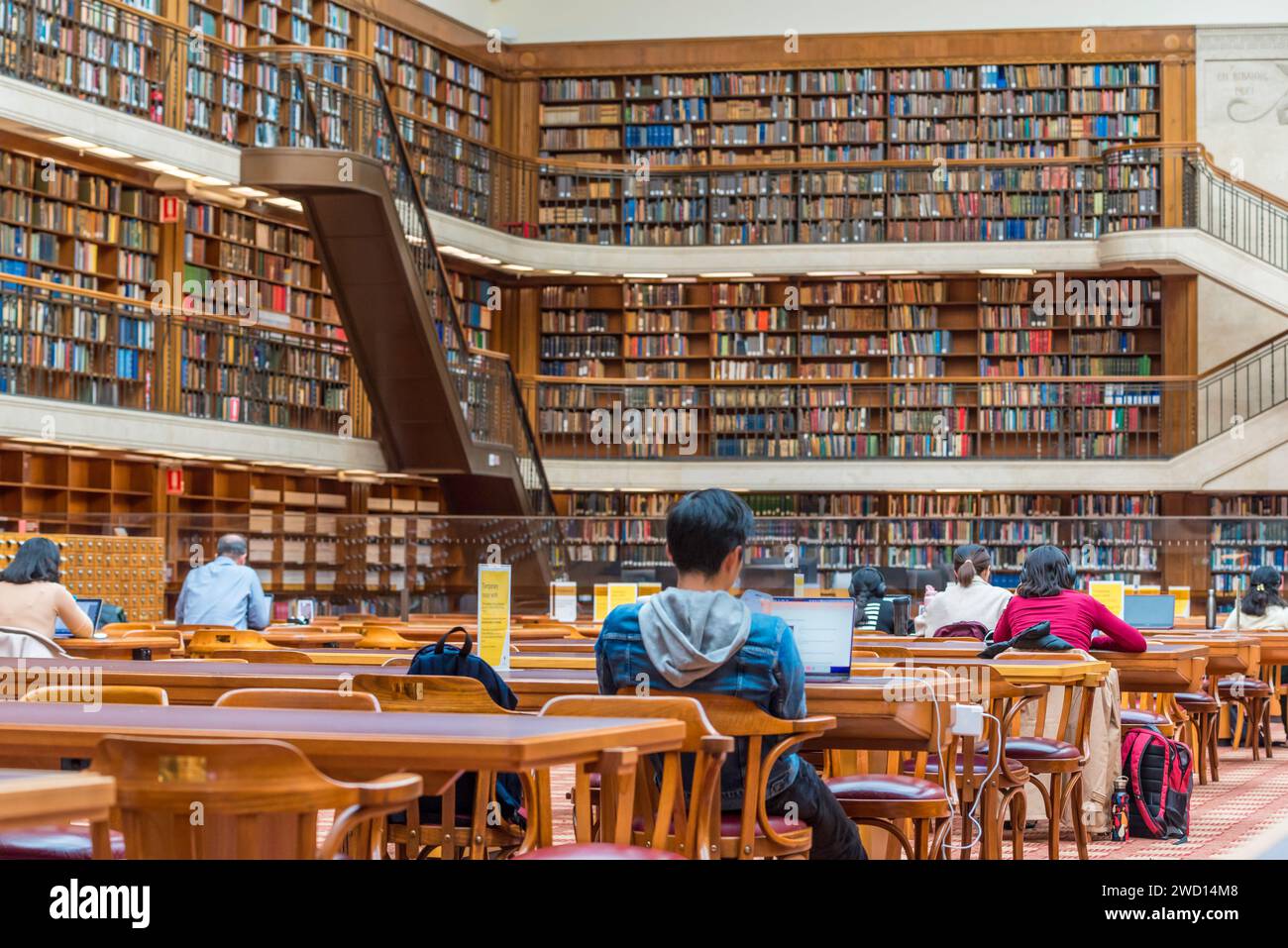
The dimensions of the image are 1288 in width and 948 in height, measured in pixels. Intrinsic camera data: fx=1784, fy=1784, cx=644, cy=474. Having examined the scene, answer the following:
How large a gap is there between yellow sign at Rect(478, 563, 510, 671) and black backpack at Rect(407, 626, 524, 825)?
1.32 ft

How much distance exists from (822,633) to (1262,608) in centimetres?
588

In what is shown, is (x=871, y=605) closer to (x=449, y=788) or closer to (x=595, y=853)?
(x=449, y=788)

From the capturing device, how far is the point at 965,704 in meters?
4.09

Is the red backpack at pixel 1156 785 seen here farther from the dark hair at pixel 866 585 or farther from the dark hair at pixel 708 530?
the dark hair at pixel 866 585

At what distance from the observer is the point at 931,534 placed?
15.3m

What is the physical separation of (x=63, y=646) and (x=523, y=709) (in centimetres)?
349

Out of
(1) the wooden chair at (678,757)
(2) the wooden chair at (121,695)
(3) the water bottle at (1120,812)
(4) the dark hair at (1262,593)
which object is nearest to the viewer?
(1) the wooden chair at (678,757)

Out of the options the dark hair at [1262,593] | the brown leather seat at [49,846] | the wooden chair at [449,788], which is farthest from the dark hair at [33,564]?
the dark hair at [1262,593]

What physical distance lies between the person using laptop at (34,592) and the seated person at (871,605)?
3582mm

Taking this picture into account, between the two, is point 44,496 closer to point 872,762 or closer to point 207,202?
point 207,202

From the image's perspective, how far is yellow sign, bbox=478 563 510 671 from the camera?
15.0 ft

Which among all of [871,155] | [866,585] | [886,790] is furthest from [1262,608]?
[871,155]

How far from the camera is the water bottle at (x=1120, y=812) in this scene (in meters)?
5.66
